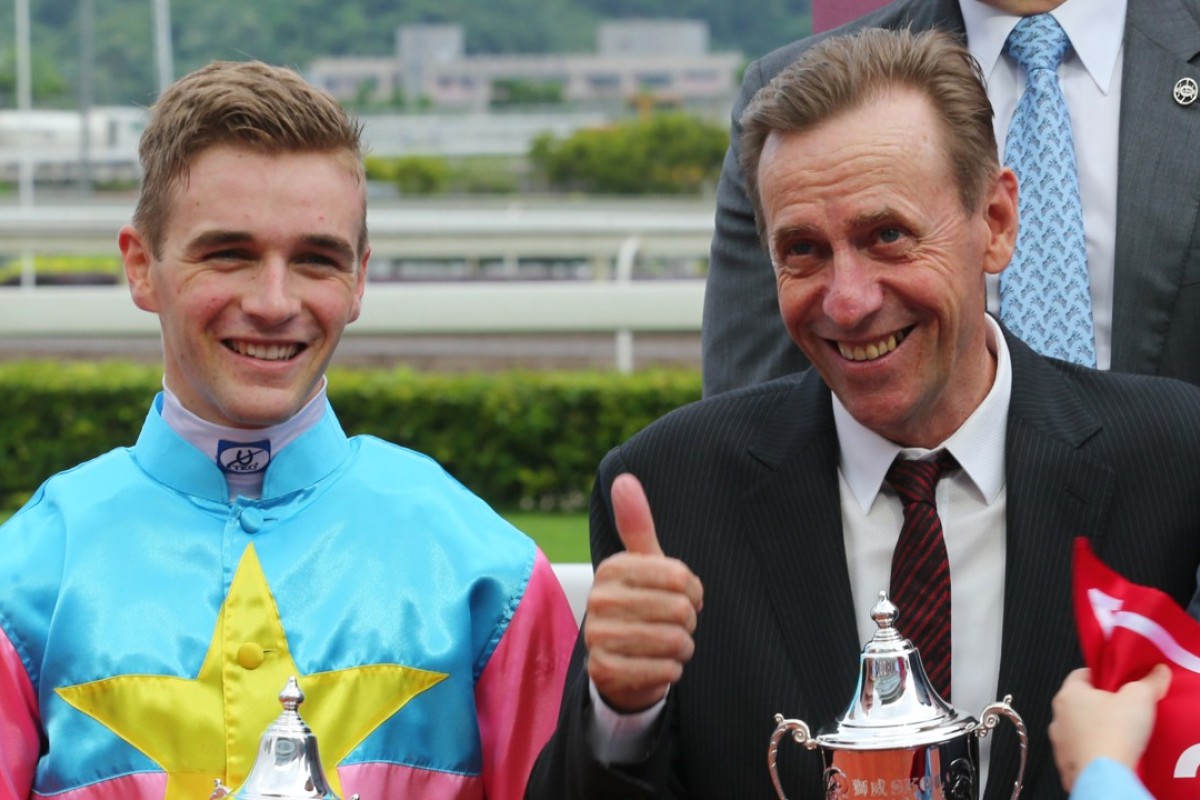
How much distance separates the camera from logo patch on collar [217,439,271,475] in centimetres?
296

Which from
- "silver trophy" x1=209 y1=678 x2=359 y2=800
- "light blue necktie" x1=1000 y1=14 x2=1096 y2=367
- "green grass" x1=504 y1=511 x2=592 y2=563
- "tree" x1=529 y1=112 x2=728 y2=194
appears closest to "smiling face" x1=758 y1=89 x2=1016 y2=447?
"light blue necktie" x1=1000 y1=14 x2=1096 y2=367

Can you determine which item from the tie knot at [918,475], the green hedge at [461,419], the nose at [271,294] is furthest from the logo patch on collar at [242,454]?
the green hedge at [461,419]

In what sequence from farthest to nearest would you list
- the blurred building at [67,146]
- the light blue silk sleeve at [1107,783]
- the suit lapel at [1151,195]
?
the blurred building at [67,146]
the suit lapel at [1151,195]
the light blue silk sleeve at [1107,783]

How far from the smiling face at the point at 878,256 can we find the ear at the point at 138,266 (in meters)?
0.95

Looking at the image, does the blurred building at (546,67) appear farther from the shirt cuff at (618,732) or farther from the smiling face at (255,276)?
the shirt cuff at (618,732)

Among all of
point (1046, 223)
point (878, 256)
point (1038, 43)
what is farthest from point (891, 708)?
point (1038, 43)

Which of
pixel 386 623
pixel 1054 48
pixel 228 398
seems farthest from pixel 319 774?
pixel 1054 48

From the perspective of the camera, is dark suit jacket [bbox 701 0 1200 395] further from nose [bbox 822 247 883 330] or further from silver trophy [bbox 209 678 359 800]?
silver trophy [bbox 209 678 359 800]

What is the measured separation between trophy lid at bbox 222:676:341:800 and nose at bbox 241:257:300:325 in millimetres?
814

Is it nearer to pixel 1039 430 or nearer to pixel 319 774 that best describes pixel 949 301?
pixel 1039 430

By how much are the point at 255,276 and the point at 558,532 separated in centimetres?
724

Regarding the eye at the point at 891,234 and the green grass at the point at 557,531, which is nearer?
the eye at the point at 891,234

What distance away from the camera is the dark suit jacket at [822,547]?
2.64 meters

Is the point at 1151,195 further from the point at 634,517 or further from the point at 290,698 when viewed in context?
the point at 290,698
